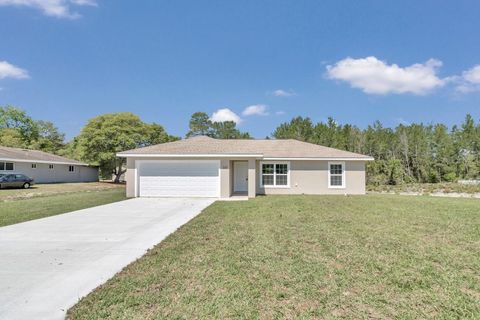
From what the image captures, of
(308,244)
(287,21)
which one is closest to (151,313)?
(308,244)

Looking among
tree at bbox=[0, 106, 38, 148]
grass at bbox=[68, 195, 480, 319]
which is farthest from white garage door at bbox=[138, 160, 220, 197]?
tree at bbox=[0, 106, 38, 148]

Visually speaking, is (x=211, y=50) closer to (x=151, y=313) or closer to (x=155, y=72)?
(x=155, y=72)

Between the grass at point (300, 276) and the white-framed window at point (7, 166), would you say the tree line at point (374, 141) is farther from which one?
the grass at point (300, 276)

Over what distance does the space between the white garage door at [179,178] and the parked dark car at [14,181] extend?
46.2ft

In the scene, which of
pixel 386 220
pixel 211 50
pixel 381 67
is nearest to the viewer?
pixel 386 220

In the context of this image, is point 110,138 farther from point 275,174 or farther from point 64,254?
point 64,254

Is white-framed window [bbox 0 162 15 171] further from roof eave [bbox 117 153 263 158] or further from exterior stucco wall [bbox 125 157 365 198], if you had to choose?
exterior stucco wall [bbox 125 157 365 198]

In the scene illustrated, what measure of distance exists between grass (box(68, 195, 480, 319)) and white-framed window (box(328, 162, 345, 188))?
1019 centimetres

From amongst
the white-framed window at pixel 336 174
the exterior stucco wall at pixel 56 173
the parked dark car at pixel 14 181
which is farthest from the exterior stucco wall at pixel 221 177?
the exterior stucco wall at pixel 56 173

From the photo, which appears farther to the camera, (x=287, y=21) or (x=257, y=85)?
(x=257, y=85)

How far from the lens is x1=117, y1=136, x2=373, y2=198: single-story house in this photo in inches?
607

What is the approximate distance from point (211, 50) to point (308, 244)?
18483mm

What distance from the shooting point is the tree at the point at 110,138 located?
3069cm

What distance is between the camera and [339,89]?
23.5m
